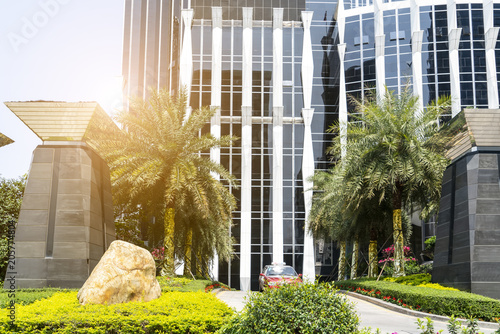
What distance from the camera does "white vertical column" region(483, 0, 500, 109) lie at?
143 feet

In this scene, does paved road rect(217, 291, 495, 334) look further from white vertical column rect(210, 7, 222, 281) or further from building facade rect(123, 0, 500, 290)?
white vertical column rect(210, 7, 222, 281)

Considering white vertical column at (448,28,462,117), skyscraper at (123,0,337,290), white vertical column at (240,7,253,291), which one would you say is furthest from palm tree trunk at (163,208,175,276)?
white vertical column at (448,28,462,117)

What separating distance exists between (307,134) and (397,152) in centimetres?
2458

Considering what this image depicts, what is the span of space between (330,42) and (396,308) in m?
37.3

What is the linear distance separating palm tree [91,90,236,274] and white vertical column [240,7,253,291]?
18.7 meters

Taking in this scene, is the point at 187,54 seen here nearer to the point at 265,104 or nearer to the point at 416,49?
the point at 265,104

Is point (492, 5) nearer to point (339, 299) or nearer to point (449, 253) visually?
point (449, 253)

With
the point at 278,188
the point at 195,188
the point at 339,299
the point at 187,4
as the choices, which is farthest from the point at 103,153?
the point at 187,4

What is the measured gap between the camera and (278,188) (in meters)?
45.6

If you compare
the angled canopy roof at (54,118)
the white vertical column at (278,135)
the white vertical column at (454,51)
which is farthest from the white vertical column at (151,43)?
the angled canopy roof at (54,118)

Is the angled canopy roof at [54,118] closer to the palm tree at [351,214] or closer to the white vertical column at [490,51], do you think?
the palm tree at [351,214]

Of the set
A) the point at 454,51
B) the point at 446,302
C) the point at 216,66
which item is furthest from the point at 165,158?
the point at 454,51

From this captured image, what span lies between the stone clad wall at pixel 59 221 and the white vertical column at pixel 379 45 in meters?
33.5

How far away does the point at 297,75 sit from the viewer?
48688 millimetres
